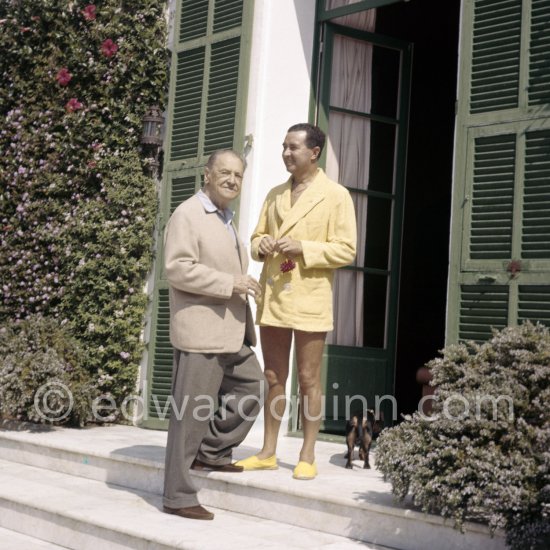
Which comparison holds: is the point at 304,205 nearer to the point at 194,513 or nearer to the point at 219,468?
the point at 219,468

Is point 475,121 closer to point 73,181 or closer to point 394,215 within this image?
point 394,215

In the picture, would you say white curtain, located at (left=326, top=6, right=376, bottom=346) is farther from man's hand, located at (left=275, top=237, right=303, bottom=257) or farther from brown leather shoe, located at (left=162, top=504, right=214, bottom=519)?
brown leather shoe, located at (left=162, top=504, right=214, bottom=519)

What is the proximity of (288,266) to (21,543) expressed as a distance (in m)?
1.98

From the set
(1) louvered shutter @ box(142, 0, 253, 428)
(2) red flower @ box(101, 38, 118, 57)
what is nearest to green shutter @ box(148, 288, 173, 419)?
(1) louvered shutter @ box(142, 0, 253, 428)

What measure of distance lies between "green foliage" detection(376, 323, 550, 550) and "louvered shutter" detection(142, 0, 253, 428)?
337 centimetres

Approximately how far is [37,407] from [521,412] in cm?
424

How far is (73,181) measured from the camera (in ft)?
26.9

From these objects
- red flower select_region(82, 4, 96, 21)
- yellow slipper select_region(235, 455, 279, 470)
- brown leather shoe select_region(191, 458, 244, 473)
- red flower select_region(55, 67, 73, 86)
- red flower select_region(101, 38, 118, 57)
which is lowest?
brown leather shoe select_region(191, 458, 244, 473)

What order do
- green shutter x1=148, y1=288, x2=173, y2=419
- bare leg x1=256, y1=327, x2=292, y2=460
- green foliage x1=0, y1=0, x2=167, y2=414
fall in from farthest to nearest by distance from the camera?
1. green foliage x1=0, y1=0, x2=167, y2=414
2. green shutter x1=148, y1=288, x2=173, y2=419
3. bare leg x1=256, y1=327, x2=292, y2=460

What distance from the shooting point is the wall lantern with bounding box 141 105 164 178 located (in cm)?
789

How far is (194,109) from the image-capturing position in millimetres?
7578

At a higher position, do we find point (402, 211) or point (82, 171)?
point (82, 171)

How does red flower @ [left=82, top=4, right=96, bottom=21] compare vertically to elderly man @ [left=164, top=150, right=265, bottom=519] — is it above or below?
above

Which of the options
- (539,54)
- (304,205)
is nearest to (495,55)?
(539,54)
